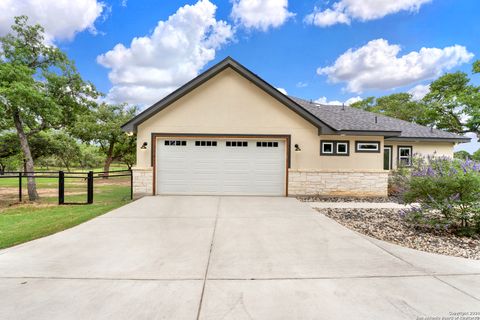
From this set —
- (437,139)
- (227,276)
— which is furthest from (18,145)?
(437,139)

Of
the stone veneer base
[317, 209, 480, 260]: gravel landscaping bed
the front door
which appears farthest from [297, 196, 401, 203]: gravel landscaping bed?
the front door

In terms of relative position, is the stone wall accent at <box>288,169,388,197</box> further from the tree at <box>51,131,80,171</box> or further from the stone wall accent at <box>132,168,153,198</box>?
the tree at <box>51,131,80,171</box>

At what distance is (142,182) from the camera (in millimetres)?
10703

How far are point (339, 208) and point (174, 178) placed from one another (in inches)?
284

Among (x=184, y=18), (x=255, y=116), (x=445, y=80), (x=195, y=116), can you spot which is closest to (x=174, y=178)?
(x=195, y=116)

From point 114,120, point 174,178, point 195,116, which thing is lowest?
point 174,178

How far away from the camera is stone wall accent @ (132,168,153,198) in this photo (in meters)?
10.7

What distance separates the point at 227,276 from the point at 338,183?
920 centimetres

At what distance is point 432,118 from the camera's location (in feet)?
81.1

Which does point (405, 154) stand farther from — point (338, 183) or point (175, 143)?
point (175, 143)

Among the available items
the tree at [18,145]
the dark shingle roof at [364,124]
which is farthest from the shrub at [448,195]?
the tree at [18,145]

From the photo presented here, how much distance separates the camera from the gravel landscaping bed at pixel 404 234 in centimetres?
477

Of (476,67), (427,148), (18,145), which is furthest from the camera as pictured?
(476,67)

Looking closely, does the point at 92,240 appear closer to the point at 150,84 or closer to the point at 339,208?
the point at 339,208
